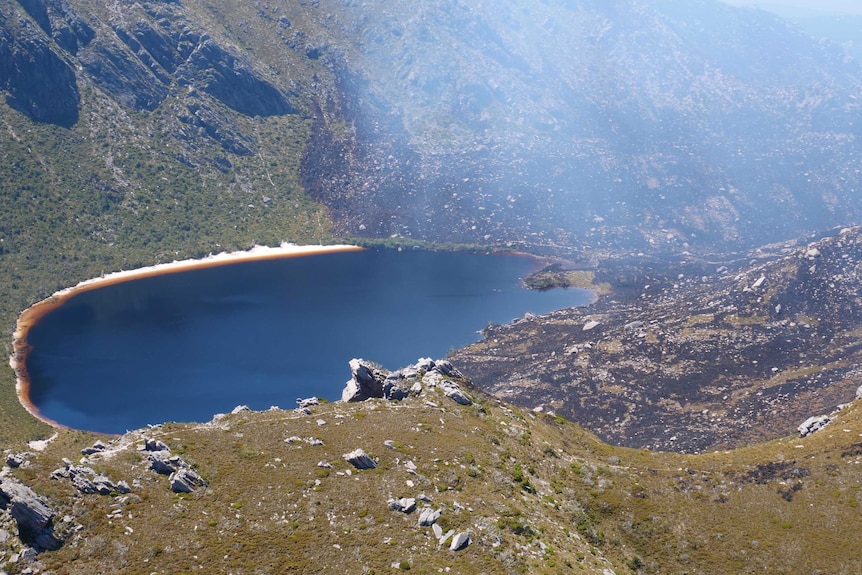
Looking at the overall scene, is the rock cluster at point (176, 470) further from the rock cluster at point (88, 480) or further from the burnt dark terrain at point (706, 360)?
the burnt dark terrain at point (706, 360)

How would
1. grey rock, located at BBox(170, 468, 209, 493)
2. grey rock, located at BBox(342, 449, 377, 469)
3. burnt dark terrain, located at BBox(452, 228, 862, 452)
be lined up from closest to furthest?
grey rock, located at BBox(170, 468, 209, 493) → grey rock, located at BBox(342, 449, 377, 469) → burnt dark terrain, located at BBox(452, 228, 862, 452)

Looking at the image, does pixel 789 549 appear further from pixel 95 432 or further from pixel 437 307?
pixel 437 307

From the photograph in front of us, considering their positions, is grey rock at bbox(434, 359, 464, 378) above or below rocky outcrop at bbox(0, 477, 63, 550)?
above

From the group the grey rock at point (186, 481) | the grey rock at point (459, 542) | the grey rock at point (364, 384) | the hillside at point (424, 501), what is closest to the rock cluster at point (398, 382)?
the grey rock at point (364, 384)

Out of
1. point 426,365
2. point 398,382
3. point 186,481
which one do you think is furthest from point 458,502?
point 426,365

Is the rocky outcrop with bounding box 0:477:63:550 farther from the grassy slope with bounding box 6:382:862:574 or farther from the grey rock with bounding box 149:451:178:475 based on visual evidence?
the grey rock with bounding box 149:451:178:475

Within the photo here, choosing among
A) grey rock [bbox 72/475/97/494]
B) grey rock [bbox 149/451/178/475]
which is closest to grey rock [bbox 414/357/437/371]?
grey rock [bbox 149/451/178/475]

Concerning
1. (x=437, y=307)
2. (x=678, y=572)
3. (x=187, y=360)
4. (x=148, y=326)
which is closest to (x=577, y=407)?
(x=678, y=572)
